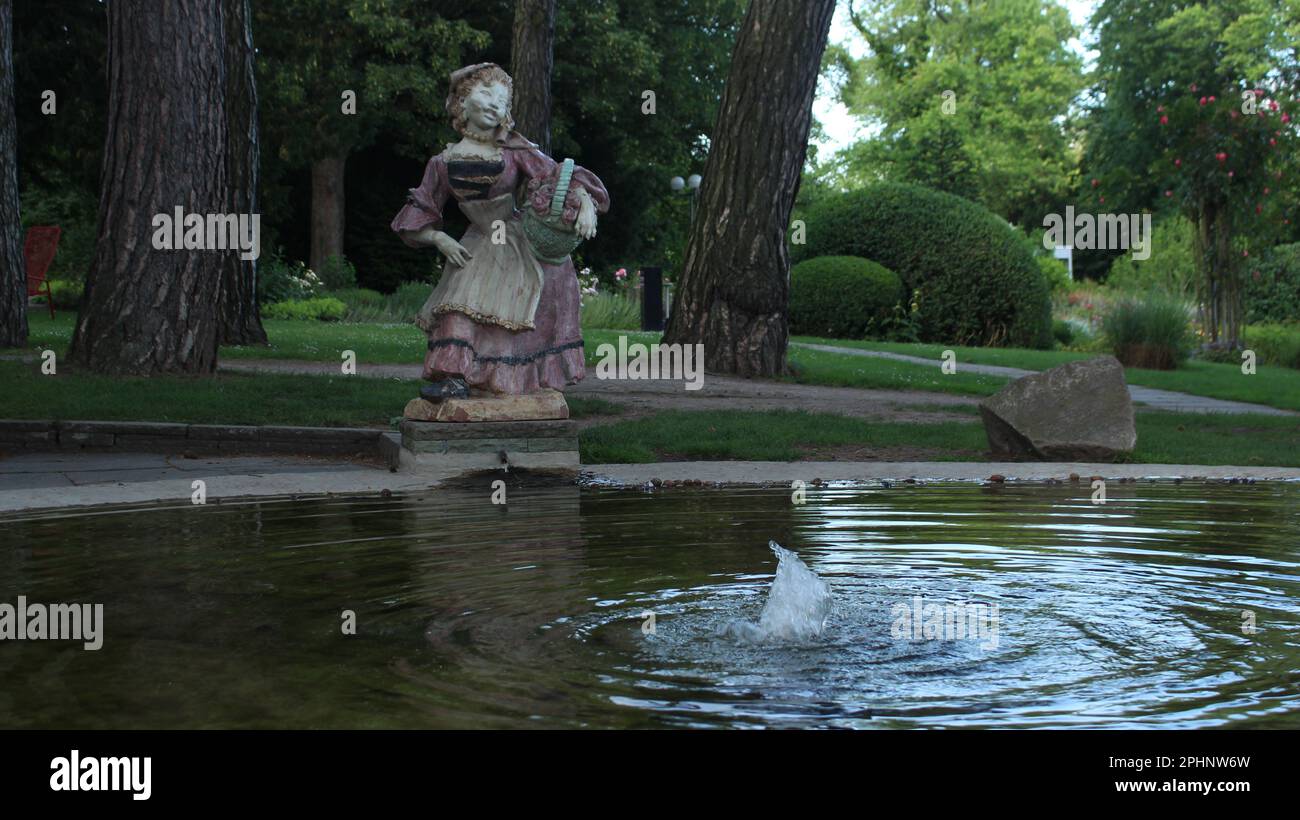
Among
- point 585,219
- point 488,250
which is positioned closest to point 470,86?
point 488,250

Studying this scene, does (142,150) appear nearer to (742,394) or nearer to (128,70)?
(128,70)

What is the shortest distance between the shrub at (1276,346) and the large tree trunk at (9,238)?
18594 mm

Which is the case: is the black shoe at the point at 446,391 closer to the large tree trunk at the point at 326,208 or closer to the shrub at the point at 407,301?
the shrub at the point at 407,301

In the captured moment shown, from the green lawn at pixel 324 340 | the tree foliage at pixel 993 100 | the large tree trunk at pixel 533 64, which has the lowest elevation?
the green lawn at pixel 324 340

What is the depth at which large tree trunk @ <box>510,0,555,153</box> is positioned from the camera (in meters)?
19.6

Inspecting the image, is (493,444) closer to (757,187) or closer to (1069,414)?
(1069,414)

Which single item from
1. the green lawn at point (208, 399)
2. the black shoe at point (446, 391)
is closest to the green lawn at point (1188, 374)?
the green lawn at point (208, 399)

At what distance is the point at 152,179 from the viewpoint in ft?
40.2

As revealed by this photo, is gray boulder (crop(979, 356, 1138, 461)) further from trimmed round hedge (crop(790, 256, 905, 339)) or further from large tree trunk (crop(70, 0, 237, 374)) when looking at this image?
trimmed round hedge (crop(790, 256, 905, 339))

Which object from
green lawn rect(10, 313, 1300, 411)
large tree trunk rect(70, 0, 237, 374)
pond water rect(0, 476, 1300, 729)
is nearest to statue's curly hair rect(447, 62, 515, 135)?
pond water rect(0, 476, 1300, 729)

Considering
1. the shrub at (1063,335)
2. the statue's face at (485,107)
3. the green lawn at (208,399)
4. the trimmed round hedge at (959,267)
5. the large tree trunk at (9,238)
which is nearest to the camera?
the statue's face at (485,107)

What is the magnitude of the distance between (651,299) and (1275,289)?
1759 cm

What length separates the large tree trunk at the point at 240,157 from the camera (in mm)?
17156
